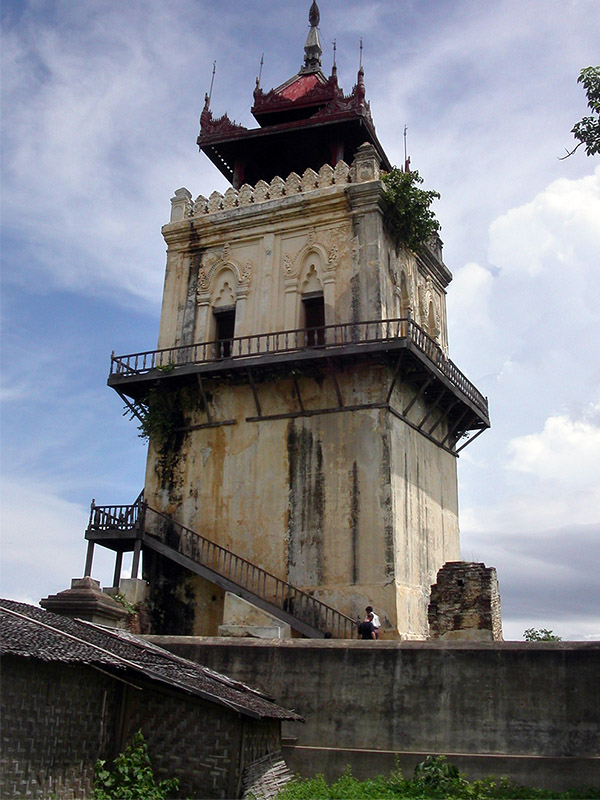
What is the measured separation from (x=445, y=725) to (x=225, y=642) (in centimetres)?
343

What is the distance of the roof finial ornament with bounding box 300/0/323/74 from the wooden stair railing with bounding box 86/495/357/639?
16.0m

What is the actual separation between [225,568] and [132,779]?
965 cm

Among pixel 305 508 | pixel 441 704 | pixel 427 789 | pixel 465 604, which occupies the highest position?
pixel 305 508

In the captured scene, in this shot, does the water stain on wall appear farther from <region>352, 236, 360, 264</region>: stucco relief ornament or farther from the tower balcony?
<region>352, 236, 360, 264</region>: stucco relief ornament

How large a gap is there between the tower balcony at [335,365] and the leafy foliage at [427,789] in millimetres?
9517

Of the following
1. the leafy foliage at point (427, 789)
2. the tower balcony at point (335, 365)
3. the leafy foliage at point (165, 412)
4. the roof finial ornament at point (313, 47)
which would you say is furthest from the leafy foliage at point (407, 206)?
the leafy foliage at point (427, 789)

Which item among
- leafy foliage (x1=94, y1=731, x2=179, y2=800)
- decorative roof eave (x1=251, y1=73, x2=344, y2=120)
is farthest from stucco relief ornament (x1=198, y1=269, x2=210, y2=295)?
leafy foliage (x1=94, y1=731, x2=179, y2=800)

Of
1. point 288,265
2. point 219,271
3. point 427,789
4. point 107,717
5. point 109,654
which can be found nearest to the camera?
point 109,654

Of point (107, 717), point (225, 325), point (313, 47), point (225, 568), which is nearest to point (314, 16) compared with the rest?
point (313, 47)

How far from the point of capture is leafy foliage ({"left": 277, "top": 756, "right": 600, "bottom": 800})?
30.4 ft

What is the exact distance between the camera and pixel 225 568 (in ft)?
61.6

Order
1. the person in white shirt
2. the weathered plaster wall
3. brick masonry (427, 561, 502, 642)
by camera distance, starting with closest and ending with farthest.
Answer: the person in white shirt < brick masonry (427, 561, 502, 642) < the weathered plaster wall

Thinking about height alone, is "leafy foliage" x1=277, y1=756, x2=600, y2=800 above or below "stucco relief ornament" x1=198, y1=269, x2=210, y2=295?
below

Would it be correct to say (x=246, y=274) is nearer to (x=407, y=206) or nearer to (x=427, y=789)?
(x=407, y=206)
